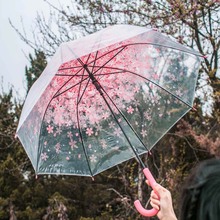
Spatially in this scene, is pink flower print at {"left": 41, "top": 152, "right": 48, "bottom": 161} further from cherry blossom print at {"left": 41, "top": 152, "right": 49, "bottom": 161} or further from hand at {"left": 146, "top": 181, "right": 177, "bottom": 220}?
hand at {"left": 146, "top": 181, "right": 177, "bottom": 220}

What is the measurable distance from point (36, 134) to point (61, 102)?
24cm

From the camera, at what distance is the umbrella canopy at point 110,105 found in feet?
9.43

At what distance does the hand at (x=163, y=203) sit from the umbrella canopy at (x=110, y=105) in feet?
3.32

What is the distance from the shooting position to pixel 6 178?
9516 mm

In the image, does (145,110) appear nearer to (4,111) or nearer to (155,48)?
(155,48)

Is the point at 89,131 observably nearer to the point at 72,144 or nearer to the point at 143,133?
the point at 72,144

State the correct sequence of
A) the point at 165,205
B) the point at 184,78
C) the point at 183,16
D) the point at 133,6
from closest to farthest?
the point at 165,205 < the point at 184,78 < the point at 183,16 < the point at 133,6

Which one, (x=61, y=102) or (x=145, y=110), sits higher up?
(x=61, y=102)

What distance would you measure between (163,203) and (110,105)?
1.39m

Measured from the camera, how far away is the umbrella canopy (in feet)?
9.43

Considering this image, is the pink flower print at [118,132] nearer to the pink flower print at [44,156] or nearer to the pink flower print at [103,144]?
the pink flower print at [103,144]

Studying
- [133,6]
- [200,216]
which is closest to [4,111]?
[133,6]

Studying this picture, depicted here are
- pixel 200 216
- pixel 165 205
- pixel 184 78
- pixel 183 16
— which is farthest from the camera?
pixel 183 16

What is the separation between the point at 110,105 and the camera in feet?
9.94
